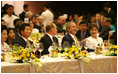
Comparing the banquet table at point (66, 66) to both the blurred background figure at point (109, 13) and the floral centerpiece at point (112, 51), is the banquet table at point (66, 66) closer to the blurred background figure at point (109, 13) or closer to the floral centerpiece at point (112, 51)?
the floral centerpiece at point (112, 51)

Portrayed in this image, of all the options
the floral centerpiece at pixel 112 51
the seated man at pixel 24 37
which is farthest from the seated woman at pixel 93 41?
the seated man at pixel 24 37

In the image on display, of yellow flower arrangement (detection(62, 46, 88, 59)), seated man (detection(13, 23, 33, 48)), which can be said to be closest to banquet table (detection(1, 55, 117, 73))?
yellow flower arrangement (detection(62, 46, 88, 59))

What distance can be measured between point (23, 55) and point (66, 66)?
0.61 metres

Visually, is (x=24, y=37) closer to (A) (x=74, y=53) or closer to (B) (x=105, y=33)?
(A) (x=74, y=53)

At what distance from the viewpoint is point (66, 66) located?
3.58 metres

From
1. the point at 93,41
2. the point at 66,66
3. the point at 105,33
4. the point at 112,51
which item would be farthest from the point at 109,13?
the point at 66,66

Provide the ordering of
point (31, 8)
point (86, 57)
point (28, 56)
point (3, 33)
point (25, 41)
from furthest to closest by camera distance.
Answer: point (31, 8)
point (3, 33)
point (25, 41)
point (86, 57)
point (28, 56)

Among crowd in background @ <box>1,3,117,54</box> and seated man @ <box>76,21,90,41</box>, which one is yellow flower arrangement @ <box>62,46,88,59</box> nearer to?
crowd in background @ <box>1,3,117,54</box>

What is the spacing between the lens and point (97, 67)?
12.3 ft

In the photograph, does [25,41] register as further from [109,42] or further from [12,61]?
[109,42]

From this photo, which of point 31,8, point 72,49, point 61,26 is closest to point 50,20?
point 61,26

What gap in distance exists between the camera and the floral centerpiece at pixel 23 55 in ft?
11.0

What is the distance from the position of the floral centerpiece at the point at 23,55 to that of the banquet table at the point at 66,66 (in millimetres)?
76

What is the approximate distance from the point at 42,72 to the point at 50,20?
543cm
